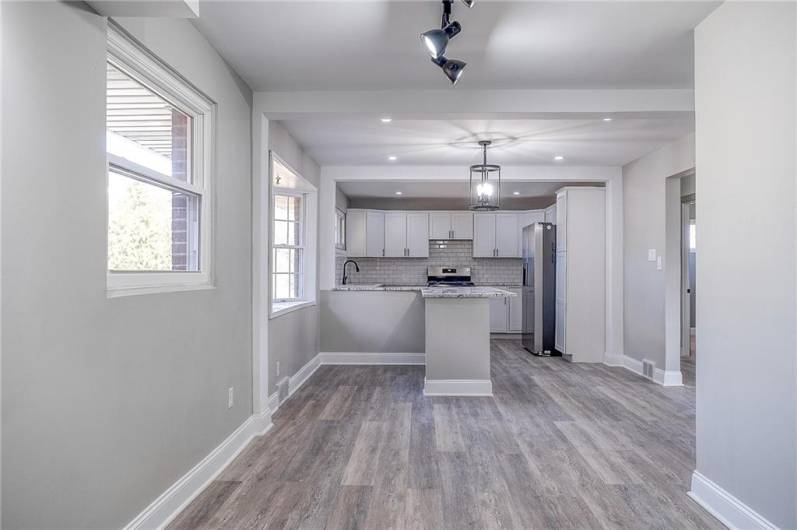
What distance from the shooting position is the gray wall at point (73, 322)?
4.32 ft

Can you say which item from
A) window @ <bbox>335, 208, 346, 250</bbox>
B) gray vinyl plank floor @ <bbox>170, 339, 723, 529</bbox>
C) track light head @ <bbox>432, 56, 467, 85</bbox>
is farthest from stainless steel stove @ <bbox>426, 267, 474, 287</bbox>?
track light head @ <bbox>432, 56, 467, 85</bbox>

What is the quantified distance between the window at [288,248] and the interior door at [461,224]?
340 cm

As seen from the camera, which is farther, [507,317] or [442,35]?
[507,317]

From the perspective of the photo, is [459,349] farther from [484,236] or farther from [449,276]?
[484,236]

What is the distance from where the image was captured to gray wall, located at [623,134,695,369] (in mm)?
4512

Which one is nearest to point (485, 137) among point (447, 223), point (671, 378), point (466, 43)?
point (466, 43)

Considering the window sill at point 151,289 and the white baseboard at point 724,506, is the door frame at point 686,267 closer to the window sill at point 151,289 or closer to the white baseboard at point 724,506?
the white baseboard at point 724,506

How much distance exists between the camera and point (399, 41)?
243 cm

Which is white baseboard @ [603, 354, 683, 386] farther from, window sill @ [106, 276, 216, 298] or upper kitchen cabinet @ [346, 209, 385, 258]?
window sill @ [106, 276, 216, 298]

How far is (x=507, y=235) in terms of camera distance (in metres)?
7.86

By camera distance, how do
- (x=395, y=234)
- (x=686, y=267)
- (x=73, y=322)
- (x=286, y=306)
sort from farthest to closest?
1. (x=395, y=234)
2. (x=686, y=267)
3. (x=286, y=306)
4. (x=73, y=322)

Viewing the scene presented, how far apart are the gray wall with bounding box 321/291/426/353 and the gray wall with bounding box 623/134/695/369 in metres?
2.42

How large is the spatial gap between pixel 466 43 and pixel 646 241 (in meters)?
3.50

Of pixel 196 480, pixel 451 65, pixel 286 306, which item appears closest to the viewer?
pixel 451 65
